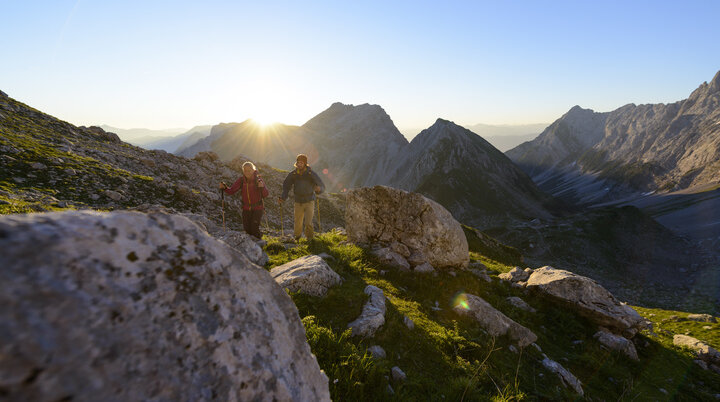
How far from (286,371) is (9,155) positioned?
2489cm

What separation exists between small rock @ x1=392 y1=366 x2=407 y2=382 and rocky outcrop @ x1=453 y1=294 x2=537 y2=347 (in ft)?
12.2

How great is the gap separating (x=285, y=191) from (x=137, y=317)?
37.2ft

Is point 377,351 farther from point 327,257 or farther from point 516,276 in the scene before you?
point 516,276

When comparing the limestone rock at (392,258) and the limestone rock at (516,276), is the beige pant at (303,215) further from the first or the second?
the limestone rock at (516,276)

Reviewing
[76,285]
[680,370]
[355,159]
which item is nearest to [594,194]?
[355,159]

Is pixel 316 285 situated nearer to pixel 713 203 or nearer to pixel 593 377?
pixel 593 377

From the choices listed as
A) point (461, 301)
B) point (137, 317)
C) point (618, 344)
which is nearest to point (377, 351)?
point (461, 301)

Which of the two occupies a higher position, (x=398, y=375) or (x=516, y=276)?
(x=398, y=375)

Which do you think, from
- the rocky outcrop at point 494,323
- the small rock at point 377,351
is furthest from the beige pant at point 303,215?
the small rock at point 377,351

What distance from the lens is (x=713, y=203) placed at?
127938mm

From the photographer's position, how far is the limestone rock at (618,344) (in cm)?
888

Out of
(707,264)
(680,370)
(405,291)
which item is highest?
(405,291)

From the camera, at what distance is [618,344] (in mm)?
8969

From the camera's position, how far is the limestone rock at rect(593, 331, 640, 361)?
8883 mm
